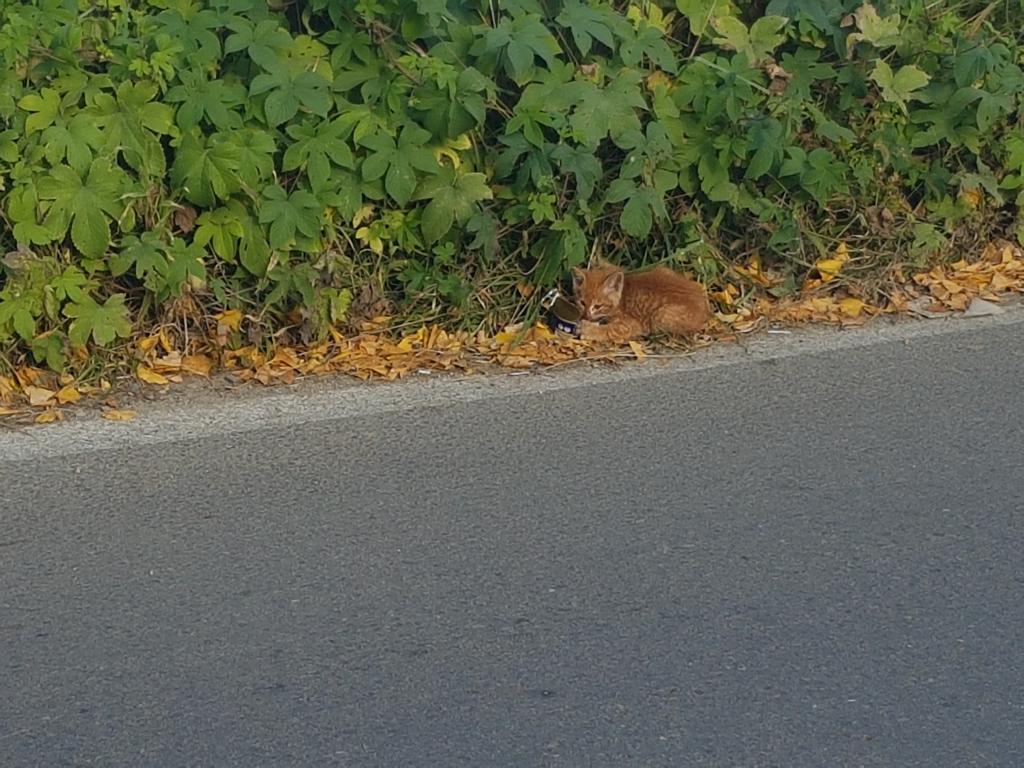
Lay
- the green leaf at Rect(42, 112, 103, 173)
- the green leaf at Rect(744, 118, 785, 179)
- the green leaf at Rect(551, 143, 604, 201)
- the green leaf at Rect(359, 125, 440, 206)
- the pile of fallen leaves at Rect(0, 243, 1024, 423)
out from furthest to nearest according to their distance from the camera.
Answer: the green leaf at Rect(744, 118, 785, 179), the green leaf at Rect(551, 143, 604, 201), the green leaf at Rect(359, 125, 440, 206), the pile of fallen leaves at Rect(0, 243, 1024, 423), the green leaf at Rect(42, 112, 103, 173)

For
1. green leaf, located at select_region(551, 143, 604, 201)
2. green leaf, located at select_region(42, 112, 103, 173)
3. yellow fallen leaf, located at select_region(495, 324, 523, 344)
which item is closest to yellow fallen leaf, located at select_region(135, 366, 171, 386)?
green leaf, located at select_region(42, 112, 103, 173)

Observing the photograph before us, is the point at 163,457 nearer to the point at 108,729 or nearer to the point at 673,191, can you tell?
the point at 108,729

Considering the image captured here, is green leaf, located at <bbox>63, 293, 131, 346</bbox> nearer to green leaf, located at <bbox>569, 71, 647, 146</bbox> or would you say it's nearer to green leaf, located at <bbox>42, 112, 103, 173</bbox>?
green leaf, located at <bbox>42, 112, 103, 173</bbox>

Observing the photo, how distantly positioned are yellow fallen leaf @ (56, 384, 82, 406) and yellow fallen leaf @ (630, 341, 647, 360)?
2.03m

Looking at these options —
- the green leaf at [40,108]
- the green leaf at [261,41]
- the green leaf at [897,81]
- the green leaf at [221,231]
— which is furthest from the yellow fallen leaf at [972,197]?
the green leaf at [40,108]

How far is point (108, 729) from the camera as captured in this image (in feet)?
12.0

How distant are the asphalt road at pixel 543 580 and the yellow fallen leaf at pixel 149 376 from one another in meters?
0.45

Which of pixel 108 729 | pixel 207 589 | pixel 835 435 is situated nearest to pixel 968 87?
pixel 835 435

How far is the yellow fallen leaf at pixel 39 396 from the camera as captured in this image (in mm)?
5535

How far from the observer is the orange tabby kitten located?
19.6ft

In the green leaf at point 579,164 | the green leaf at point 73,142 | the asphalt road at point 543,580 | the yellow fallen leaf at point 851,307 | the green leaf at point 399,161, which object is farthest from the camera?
the yellow fallen leaf at point 851,307

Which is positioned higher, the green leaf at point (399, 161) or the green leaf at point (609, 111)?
the green leaf at point (609, 111)

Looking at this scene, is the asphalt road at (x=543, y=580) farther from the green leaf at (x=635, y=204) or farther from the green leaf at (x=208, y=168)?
the green leaf at (x=208, y=168)

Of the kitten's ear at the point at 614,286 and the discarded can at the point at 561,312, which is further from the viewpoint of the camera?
the discarded can at the point at 561,312
